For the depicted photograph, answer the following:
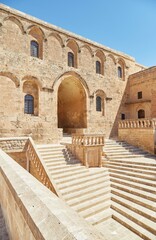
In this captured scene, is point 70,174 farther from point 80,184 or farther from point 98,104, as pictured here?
point 98,104

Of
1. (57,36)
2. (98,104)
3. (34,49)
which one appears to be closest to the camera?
(34,49)

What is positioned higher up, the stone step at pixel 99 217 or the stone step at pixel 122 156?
the stone step at pixel 122 156

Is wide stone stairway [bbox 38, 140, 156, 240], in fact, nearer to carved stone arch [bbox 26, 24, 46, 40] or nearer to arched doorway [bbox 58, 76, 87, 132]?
arched doorway [bbox 58, 76, 87, 132]

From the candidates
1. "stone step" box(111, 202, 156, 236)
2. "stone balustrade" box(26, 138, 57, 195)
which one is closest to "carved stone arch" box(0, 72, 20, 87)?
"stone balustrade" box(26, 138, 57, 195)

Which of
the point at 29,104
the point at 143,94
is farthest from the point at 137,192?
the point at 143,94

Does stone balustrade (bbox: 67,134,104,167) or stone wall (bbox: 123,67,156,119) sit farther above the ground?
stone wall (bbox: 123,67,156,119)

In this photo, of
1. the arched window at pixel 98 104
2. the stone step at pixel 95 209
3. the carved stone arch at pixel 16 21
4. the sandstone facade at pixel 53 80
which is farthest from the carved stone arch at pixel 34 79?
the stone step at pixel 95 209

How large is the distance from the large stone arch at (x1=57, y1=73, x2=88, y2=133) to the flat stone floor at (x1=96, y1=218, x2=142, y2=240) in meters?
11.4

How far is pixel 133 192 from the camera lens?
767cm

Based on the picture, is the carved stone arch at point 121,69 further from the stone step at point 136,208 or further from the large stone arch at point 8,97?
the stone step at point 136,208

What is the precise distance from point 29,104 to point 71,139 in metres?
4.93

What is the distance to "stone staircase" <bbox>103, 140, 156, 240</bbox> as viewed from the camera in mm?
5895

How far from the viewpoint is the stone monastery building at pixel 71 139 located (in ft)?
7.66

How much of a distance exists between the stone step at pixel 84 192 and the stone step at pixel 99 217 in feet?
3.07
